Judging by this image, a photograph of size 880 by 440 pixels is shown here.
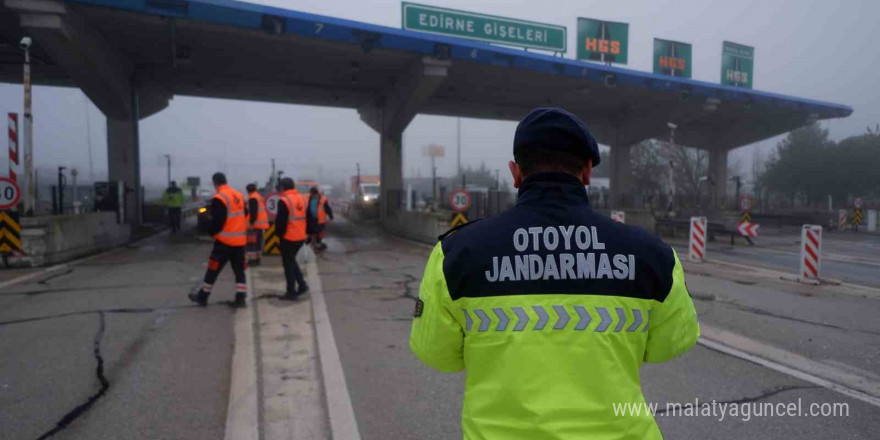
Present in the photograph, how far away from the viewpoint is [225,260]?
7965 mm

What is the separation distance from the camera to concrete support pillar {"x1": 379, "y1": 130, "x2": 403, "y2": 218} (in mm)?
26938

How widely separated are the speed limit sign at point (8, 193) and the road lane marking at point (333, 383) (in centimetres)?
690

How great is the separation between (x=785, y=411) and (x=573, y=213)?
12.5 ft

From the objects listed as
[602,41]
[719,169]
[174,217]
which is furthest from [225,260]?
[719,169]

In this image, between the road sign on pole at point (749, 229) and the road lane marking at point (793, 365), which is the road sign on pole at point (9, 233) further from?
the road sign on pole at point (749, 229)

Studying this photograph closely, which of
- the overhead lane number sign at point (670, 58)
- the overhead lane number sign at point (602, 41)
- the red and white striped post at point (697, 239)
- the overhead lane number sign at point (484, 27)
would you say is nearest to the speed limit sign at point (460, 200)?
the red and white striped post at point (697, 239)

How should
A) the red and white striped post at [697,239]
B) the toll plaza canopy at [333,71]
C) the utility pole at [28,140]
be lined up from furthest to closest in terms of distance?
1. the toll plaza canopy at [333,71]
2. the red and white striped post at [697,239]
3. the utility pole at [28,140]

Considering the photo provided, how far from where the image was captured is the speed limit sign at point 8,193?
35.6 ft

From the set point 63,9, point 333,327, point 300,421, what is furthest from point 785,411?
point 63,9

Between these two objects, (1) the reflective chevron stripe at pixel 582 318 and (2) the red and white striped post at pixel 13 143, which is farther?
(2) the red and white striped post at pixel 13 143

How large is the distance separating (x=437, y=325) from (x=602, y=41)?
2668 cm

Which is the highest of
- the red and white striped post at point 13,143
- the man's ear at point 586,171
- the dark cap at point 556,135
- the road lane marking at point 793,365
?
the red and white striped post at point 13,143

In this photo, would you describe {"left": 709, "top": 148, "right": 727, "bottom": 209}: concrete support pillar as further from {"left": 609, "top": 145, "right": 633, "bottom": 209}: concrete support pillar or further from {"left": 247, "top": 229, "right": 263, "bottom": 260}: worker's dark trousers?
{"left": 247, "top": 229, "right": 263, "bottom": 260}: worker's dark trousers

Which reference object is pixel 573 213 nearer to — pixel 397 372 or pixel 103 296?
pixel 397 372
